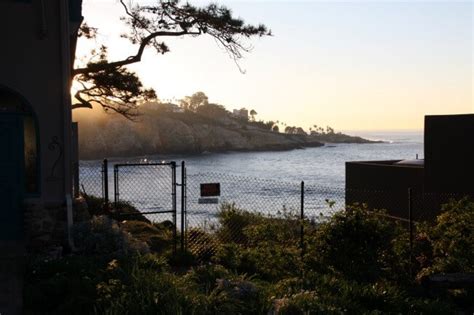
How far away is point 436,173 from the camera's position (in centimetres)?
1616

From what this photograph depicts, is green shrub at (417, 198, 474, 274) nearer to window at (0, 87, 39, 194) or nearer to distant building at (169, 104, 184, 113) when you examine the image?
window at (0, 87, 39, 194)

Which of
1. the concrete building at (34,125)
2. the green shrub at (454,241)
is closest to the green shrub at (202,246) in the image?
the concrete building at (34,125)

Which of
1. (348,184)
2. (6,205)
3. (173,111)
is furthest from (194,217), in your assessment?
(173,111)

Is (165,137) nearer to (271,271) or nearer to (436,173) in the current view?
(436,173)

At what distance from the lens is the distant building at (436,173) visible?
15.3 metres

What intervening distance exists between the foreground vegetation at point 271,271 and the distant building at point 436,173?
450 centimetres

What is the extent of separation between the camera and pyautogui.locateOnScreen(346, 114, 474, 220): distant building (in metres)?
15.3

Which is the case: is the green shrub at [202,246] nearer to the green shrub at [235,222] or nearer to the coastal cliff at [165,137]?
the green shrub at [235,222]

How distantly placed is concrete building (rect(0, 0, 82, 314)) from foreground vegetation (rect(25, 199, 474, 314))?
0.75m

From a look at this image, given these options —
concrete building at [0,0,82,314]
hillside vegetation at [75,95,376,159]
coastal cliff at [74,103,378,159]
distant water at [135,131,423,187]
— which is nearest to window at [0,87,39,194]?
concrete building at [0,0,82,314]

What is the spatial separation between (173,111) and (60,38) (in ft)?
487

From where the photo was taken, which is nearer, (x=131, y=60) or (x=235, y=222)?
(x=235, y=222)

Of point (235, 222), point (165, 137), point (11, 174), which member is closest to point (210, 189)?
point (11, 174)

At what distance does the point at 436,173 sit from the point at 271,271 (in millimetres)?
8312
